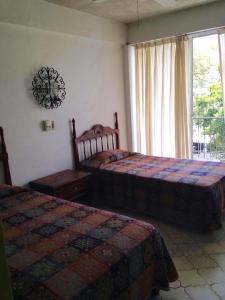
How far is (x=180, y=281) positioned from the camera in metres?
2.20

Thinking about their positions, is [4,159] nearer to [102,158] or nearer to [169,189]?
[102,158]

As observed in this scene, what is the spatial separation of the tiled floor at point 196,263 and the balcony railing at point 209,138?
7.39ft

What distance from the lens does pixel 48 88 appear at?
3.43 m

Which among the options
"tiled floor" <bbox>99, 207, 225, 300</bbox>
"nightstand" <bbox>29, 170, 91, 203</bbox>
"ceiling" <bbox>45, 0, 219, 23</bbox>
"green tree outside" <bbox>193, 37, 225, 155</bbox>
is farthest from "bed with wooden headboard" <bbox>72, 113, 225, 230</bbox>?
"ceiling" <bbox>45, 0, 219, 23</bbox>

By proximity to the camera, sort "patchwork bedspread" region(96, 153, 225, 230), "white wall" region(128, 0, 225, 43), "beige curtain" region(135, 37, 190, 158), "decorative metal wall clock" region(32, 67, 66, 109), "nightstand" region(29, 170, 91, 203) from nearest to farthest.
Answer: "patchwork bedspread" region(96, 153, 225, 230) → "nightstand" region(29, 170, 91, 203) → "decorative metal wall clock" region(32, 67, 66, 109) → "white wall" region(128, 0, 225, 43) → "beige curtain" region(135, 37, 190, 158)

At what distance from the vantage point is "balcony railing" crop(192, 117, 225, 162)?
15.8 ft

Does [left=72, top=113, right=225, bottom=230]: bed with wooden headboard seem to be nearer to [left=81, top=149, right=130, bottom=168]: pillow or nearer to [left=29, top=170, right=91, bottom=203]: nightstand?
[left=81, top=149, right=130, bottom=168]: pillow

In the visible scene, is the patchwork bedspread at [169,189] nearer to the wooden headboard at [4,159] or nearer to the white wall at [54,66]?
the white wall at [54,66]

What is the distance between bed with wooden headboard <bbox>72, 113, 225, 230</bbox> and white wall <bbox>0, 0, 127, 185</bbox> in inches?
11.8

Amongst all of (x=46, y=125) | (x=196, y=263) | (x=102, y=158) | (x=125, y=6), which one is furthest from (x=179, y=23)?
(x=196, y=263)

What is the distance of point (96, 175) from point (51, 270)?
7.28 ft

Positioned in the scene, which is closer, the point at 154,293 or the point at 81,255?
the point at 81,255

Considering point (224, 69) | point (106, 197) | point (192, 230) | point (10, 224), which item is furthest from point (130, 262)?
point (224, 69)

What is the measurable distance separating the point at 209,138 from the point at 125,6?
2613mm
